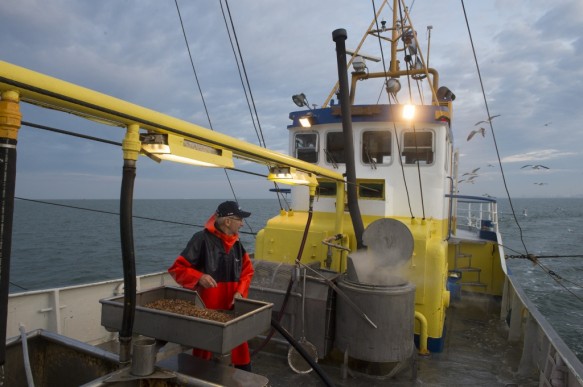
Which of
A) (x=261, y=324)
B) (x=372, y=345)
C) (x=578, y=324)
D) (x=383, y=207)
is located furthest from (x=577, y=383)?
(x=578, y=324)

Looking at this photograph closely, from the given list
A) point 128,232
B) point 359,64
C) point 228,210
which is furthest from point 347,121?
point 128,232

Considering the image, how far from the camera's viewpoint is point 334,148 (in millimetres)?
7691

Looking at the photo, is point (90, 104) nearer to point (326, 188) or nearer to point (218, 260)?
point (218, 260)

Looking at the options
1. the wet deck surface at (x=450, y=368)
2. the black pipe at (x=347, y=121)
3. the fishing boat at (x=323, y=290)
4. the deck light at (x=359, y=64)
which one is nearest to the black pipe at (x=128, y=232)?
the fishing boat at (x=323, y=290)

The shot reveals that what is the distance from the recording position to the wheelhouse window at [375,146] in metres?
7.43

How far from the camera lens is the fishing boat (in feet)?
7.83

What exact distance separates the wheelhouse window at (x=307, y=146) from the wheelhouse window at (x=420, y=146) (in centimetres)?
168

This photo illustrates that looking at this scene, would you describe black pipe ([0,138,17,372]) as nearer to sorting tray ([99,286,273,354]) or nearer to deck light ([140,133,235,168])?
deck light ([140,133,235,168])

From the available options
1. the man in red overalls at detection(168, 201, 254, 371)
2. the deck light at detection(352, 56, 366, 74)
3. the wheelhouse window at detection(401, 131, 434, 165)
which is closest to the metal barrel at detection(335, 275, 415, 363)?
the man in red overalls at detection(168, 201, 254, 371)

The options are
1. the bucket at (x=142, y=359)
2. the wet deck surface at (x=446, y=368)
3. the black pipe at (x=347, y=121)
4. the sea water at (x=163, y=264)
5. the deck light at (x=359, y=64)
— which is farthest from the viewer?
the sea water at (x=163, y=264)

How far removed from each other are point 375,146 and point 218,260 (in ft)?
14.9

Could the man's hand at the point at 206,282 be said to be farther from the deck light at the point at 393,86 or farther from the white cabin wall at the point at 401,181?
the deck light at the point at 393,86

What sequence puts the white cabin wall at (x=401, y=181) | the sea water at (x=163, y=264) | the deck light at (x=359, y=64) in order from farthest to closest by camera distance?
the sea water at (x=163, y=264) < the deck light at (x=359, y=64) < the white cabin wall at (x=401, y=181)

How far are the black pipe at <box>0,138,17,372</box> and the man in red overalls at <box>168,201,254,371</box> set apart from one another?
2.07 m
